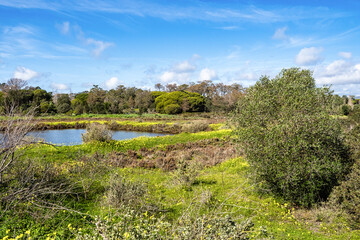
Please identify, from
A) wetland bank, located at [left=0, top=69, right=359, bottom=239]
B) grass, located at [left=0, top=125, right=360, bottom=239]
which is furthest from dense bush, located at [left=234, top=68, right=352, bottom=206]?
grass, located at [left=0, top=125, right=360, bottom=239]

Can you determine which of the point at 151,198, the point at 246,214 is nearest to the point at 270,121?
the point at 246,214

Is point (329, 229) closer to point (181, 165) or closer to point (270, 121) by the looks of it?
point (270, 121)

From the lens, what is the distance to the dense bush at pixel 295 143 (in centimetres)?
699

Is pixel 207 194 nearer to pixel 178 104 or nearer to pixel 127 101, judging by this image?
pixel 178 104

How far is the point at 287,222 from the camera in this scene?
6.38 m

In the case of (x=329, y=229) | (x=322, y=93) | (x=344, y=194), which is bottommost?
(x=329, y=229)

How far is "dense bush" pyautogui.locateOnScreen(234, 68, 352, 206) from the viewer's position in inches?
275

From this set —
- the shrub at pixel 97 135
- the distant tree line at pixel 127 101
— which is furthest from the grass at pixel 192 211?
the distant tree line at pixel 127 101

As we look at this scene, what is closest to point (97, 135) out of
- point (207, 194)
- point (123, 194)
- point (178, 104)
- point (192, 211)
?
point (123, 194)

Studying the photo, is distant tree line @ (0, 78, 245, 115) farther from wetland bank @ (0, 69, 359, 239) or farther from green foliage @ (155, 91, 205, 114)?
wetland bank @ (0, 69, 359, 239)

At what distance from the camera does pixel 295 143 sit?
704cm

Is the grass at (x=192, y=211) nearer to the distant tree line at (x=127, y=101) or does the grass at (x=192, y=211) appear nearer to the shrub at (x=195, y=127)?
the shrub at (x=195, y=127)

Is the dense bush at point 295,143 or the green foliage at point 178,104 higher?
the green foliage at point 178,104

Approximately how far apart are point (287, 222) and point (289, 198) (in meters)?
1.24
